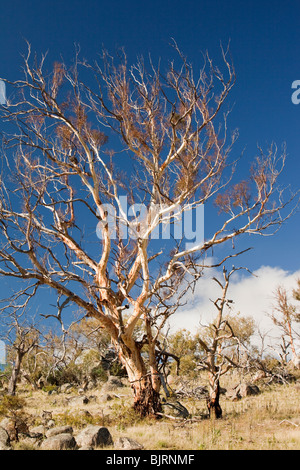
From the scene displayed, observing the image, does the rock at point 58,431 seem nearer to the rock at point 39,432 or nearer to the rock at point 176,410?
the rock at point 39,432

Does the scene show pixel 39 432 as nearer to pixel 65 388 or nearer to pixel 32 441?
pixel 32 441

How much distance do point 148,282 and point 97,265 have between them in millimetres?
1713

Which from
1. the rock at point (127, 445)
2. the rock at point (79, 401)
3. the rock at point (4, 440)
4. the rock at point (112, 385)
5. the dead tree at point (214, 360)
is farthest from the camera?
the rock at point (112, 385)

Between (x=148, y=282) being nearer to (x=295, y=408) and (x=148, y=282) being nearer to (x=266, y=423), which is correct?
(x=266, y=423)

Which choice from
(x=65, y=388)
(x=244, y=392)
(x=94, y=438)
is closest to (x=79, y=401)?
(x=65, y=388)

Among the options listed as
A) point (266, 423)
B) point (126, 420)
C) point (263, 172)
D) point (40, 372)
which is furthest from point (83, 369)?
point (263, 172)

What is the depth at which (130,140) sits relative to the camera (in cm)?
993

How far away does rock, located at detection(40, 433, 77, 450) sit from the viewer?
6.49 meters

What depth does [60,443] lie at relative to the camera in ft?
21.4

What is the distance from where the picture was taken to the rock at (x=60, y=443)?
6.49 metres

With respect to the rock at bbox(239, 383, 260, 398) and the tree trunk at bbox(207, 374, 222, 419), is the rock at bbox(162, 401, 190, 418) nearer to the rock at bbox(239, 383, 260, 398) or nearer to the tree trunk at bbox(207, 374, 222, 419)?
the tree trunk at bbox(207, 374, 222, 419)

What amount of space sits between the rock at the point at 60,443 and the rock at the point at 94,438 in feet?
0.61

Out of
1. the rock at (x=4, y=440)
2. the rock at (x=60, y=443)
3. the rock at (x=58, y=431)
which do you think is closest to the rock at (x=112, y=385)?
the rock at (x=58, y=431)
